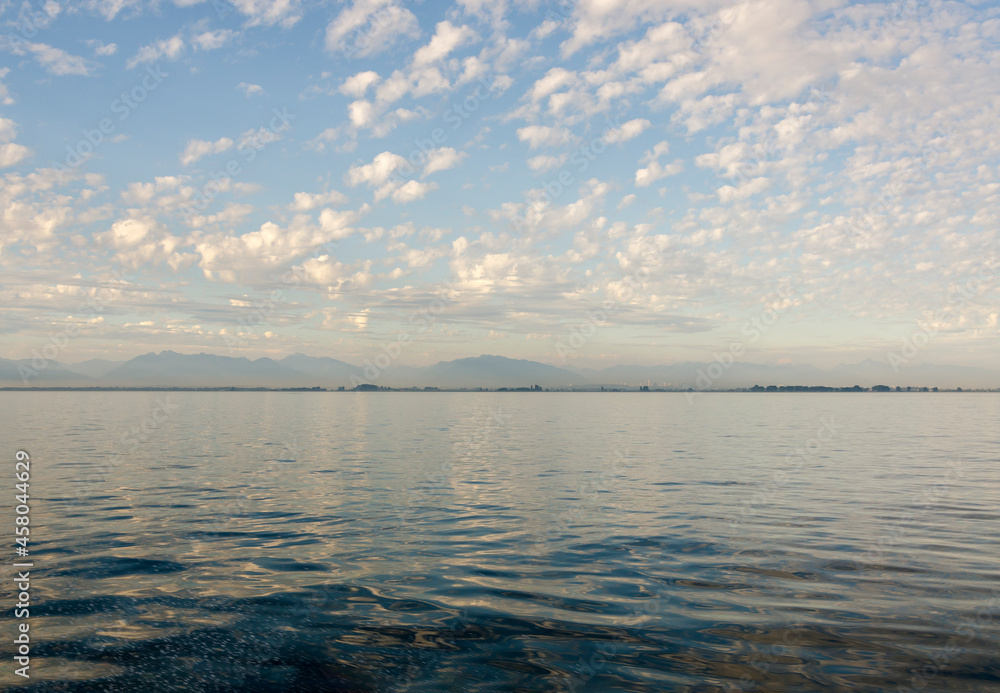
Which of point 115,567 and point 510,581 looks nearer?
point 510,581

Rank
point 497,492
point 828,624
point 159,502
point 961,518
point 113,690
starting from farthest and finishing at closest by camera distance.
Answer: point 497,492 < point 159,502 < point 961,518 < point 828,624 < point 113,690

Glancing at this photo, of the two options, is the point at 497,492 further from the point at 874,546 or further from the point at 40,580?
the point at 40,580

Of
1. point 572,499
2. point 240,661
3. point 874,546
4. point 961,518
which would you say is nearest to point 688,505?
point 572,499

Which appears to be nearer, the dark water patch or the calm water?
the calm water

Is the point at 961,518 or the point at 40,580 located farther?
the point at 961,518

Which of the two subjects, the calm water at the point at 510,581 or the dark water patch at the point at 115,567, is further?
the dark water patch at the point at 115,567

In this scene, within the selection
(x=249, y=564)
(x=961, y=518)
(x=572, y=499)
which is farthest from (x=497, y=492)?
(x=961, y=518)

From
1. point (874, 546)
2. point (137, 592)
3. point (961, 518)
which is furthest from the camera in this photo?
point (961, 518)

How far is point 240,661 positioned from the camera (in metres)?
12.2

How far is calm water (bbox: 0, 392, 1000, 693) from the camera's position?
11.8 metres

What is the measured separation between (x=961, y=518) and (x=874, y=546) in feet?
28.0

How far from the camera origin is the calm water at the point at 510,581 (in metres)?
11.8

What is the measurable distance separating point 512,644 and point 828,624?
757 centimetres

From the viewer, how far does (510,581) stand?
17.5m
